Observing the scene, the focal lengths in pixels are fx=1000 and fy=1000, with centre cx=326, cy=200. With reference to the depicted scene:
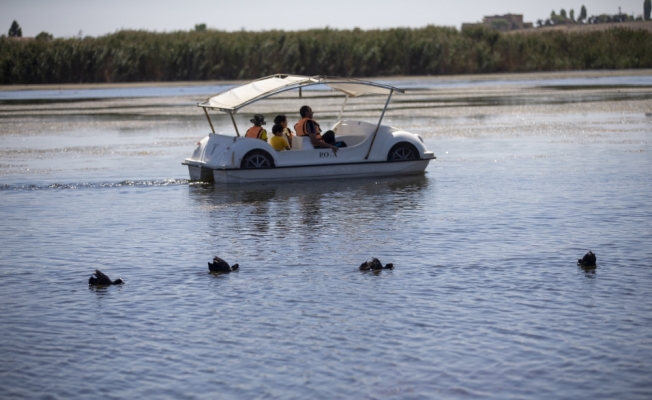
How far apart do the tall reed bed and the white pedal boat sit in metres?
45.2

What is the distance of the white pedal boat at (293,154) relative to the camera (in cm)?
1686

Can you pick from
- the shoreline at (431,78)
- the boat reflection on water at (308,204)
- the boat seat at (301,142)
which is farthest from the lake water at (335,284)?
the shoreline at (431,78)

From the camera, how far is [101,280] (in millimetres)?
9773

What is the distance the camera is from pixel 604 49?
228ft

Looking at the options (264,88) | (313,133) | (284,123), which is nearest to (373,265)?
(313,133)

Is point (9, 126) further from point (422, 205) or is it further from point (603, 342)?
point (603, 342)

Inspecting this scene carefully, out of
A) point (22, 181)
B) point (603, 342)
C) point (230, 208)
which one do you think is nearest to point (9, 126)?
point (22, 181)

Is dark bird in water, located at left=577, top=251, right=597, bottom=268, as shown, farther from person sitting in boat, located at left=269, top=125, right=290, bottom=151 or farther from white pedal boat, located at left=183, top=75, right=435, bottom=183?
person sitting in boat, located at left=269, top=125, right=290, bottom=151

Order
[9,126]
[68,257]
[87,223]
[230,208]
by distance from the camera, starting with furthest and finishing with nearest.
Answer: [9,126] → [230,208] → [87,223] → [68,257]

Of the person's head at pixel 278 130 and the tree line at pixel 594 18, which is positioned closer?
the person's head at pixel 278 130

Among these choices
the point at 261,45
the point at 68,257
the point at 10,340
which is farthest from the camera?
the point at 261,45

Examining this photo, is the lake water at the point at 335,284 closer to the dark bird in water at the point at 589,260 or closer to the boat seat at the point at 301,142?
the dark bird in water at the point at 589,260

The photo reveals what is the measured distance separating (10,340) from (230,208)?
6.73 m

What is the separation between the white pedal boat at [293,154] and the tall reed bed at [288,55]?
45.2m
